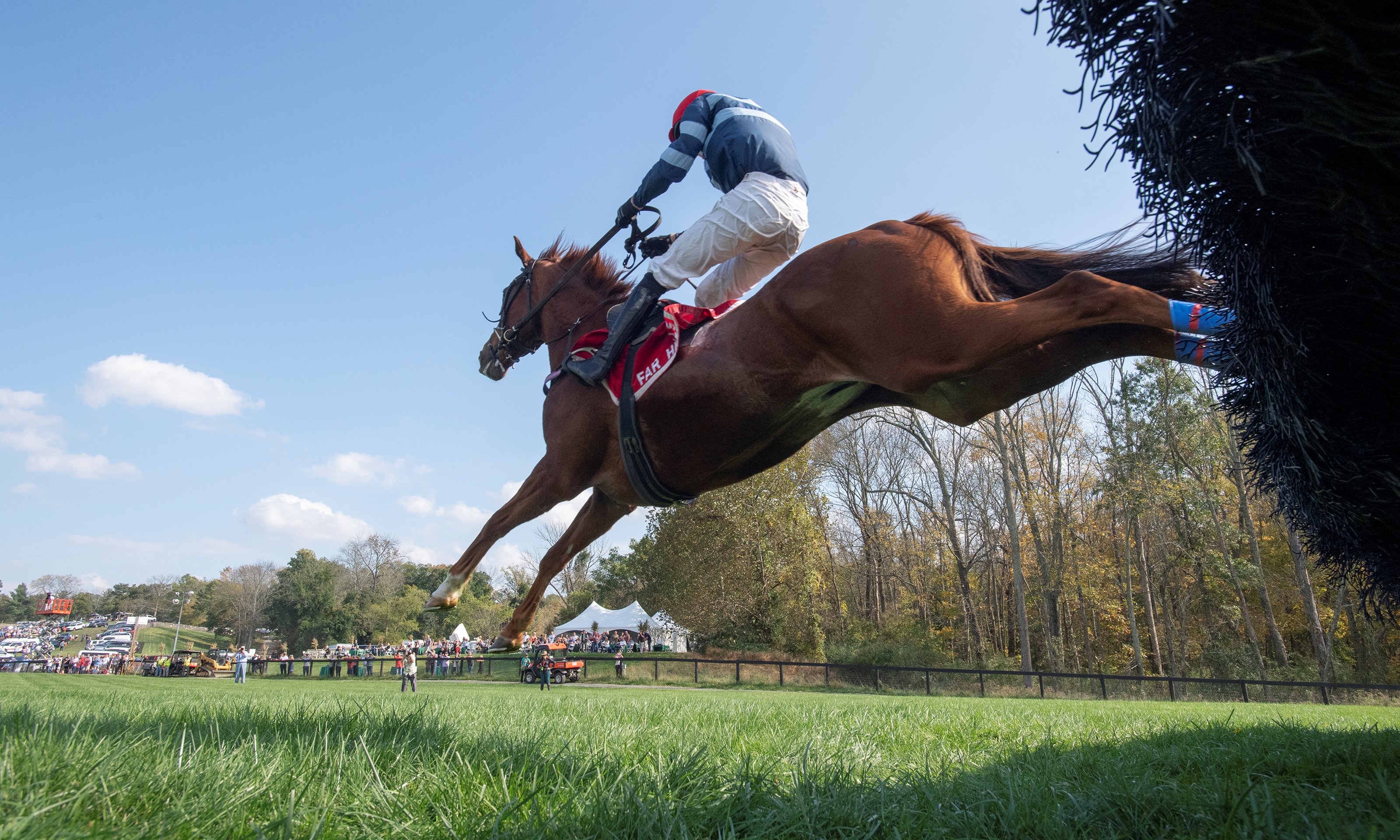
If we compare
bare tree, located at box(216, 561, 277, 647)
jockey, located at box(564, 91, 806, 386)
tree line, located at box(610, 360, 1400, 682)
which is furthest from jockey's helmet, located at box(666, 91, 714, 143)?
bare tree, located at box(216, 561, 277, 647)

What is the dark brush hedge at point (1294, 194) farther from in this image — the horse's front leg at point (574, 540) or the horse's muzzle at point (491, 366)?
the horse's muzzle at point (491, 366)

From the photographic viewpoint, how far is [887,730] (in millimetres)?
3643

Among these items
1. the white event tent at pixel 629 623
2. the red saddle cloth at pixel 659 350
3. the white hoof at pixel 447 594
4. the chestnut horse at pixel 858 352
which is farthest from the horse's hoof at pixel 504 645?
the white event tent at pixel 629 623

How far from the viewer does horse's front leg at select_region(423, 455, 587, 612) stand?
4.47 m

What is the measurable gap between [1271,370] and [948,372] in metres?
1.37

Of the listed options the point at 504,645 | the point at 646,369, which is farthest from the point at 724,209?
the point at 504,645

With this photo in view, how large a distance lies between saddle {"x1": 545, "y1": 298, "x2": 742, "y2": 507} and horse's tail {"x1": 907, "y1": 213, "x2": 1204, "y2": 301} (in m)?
1.25

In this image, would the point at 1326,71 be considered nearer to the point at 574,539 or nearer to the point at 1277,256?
the point at 1277,256

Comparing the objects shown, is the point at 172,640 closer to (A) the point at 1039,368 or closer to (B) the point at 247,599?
(B) the point at 247,599

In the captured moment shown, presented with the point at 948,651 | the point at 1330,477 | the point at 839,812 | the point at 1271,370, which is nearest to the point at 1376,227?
the point at 1271,370

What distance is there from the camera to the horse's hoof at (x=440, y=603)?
4340 millimetres

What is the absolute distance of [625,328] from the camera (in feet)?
14.0

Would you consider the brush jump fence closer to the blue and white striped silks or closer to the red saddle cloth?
the red saddle cloth

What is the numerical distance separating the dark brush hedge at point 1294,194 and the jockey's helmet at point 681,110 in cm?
293
